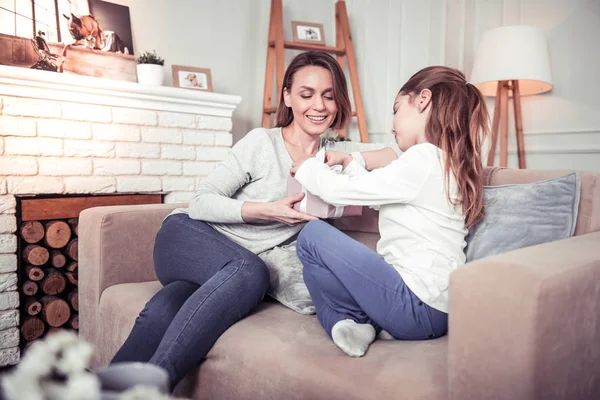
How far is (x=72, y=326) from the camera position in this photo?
2436 millimetres

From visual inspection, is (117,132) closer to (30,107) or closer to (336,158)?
(30,107)

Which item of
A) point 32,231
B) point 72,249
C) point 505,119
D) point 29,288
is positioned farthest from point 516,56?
point 29,288

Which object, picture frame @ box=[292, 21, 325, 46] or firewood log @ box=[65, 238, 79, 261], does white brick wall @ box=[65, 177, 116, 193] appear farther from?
picture frame @ box=[292, 21, 325, 46]

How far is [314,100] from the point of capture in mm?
1793

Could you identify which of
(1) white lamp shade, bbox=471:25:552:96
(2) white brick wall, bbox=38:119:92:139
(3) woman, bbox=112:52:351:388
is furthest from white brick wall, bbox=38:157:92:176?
(1) white lamp shade, bbox=471:25:552:96

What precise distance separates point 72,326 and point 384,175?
182 centimetres

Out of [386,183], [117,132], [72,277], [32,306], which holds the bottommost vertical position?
[32,306]

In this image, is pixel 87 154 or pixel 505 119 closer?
pixel 87 154

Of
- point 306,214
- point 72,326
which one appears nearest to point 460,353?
point 306,214

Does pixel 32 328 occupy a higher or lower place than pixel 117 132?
lower

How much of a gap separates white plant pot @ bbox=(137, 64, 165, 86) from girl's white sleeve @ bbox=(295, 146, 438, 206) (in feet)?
5.65

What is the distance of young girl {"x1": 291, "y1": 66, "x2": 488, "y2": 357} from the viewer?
1.17 m

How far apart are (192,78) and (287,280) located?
1.89 meters

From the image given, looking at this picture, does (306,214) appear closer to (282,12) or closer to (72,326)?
(72,326)
